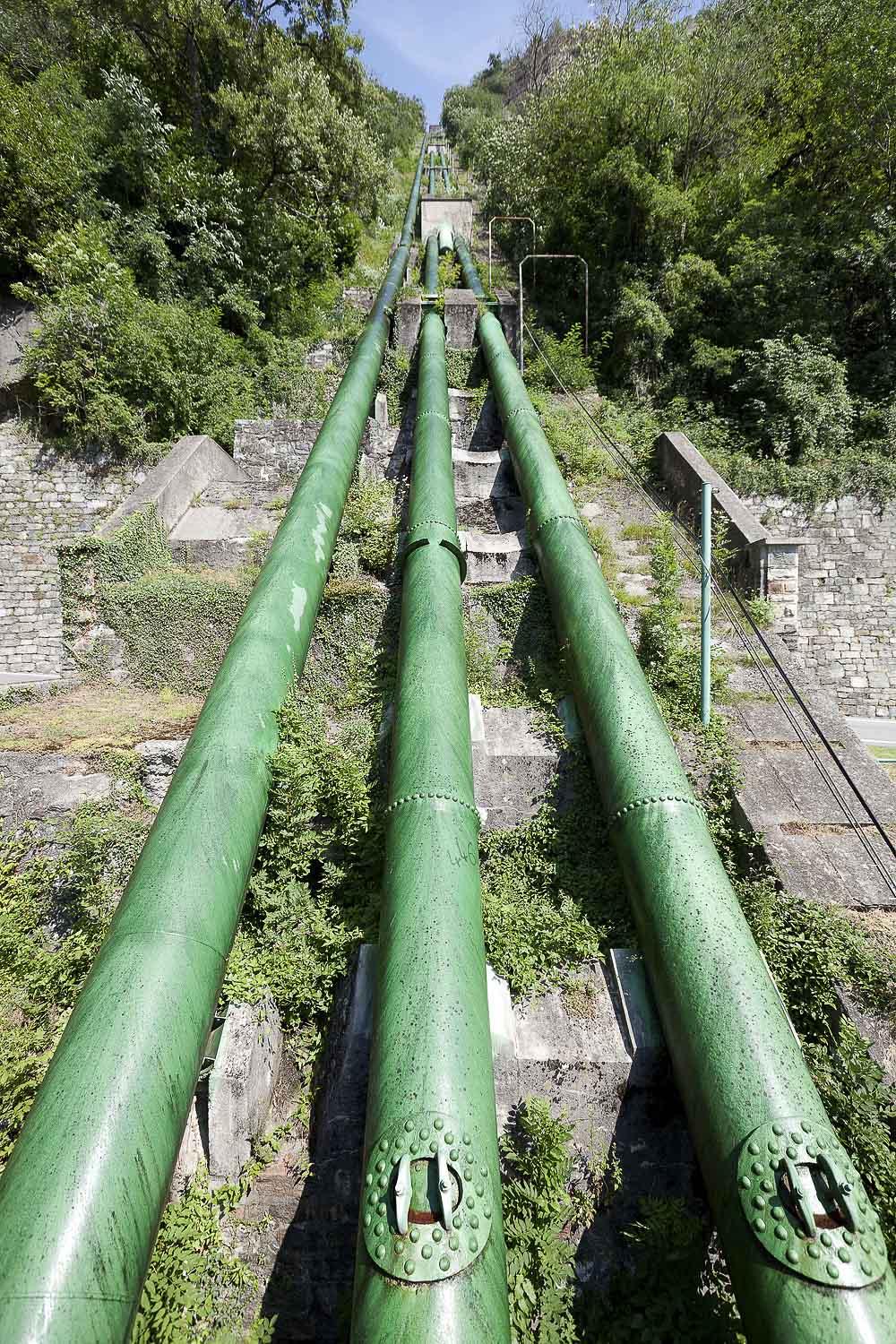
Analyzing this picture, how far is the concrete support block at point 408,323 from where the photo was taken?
11680 mm

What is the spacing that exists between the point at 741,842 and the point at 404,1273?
297 cm

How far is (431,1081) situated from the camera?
2.06m

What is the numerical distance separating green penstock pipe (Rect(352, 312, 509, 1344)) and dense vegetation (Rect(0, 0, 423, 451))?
8.94 meters

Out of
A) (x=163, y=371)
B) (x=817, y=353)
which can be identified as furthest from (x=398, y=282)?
(x=817, y=353)

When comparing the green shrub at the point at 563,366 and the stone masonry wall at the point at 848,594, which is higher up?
the green shrub at the point at 563,366

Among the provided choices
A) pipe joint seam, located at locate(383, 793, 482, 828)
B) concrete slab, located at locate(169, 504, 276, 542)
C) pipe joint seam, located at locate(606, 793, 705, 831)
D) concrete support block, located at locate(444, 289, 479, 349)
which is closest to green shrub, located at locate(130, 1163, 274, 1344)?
pipe joint seam, located at locate(383, 793, 482, 828)

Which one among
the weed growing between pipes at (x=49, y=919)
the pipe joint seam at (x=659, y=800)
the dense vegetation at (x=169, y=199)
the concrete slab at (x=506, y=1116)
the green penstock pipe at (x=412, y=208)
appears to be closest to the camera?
the concrete slab at (x=506, y=1116)

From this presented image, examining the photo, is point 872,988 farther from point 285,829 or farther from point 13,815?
point 13,815

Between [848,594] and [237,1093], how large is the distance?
29.7 feet

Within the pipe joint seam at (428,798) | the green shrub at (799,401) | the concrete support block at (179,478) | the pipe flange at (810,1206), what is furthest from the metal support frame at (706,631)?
the concrete support block at (179,478)

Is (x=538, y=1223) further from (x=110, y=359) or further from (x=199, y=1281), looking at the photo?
(x=110, y=359)

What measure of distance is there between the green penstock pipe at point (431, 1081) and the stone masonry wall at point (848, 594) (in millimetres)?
7119

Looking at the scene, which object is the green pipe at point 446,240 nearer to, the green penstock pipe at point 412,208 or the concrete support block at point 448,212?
the green penstock pipe at point 412,208

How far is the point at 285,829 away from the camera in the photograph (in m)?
3.74
